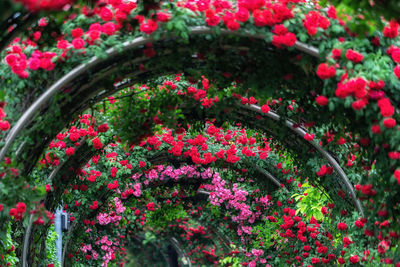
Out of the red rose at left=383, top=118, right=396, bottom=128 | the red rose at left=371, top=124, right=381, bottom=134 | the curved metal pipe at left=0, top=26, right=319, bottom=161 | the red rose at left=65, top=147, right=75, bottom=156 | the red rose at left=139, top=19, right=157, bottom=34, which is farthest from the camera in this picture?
the red rose at left=65, top=147, right=75, bottom=156

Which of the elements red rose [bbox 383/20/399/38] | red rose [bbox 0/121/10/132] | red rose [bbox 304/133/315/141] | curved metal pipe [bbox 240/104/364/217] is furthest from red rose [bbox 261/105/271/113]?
red rose [bbox 0/121/10/132]

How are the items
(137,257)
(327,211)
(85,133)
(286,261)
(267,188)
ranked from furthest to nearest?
(137,257) → (267,188) → (286,261) → (327,211) → (85,133)

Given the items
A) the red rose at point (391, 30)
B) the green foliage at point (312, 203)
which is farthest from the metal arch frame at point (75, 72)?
the green foliage at point (312, 203)

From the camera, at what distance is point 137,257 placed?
92.0 feet

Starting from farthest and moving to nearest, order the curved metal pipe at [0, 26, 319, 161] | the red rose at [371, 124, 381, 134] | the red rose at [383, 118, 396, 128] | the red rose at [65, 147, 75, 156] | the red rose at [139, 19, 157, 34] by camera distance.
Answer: the red rose at [65, 147, 75, 156] < the curved metal pipe at [0, 26, 319, 161] < the red rose at [139, 19, 157, 34] < the red rose at [371, 124, 381, 134] < the red rose at [383, 118, 396, 128]

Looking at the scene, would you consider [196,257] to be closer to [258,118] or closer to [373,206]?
[258,118]

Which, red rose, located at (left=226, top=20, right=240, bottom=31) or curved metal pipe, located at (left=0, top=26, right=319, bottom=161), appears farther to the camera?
curved metal pipe, located at (left=0, top=26, right=319, bottom=161)

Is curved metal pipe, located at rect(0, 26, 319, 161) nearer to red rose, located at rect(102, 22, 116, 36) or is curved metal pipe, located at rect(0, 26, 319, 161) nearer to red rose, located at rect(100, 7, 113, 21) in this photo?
red rose, located at rect(102, 22, 116, 36)

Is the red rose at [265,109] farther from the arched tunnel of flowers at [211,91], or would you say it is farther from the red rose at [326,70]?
the red rose at [326,70]

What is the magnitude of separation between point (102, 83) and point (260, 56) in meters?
1.41

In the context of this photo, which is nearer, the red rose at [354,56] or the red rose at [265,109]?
the red rose at [354,56]

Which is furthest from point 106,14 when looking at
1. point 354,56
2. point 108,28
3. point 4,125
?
point 354,56

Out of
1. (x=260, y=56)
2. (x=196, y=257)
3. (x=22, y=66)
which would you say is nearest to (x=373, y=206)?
(x=260, y=56)

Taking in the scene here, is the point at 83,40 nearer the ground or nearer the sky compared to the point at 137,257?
nearer the sky
